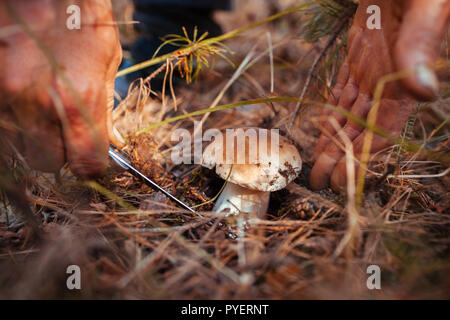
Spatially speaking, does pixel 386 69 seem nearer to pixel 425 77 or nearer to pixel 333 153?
pixel 425 77

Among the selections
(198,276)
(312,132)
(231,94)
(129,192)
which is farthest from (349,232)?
(231,94)

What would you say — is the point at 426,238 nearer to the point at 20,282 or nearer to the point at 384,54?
the point at 384,54

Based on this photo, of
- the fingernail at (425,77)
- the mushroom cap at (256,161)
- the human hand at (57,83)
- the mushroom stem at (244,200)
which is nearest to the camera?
the fingernail at (425,77)

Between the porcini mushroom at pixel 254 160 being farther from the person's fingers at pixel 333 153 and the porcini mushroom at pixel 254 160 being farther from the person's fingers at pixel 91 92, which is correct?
the person's fingers at pixel 91 92

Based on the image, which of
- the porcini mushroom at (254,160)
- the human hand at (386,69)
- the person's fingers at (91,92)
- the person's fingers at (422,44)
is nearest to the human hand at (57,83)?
the person's fingers at (91,92)

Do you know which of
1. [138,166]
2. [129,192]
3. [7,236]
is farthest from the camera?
[138,166]

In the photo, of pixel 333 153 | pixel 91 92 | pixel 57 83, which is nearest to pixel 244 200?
pixel 333 153
